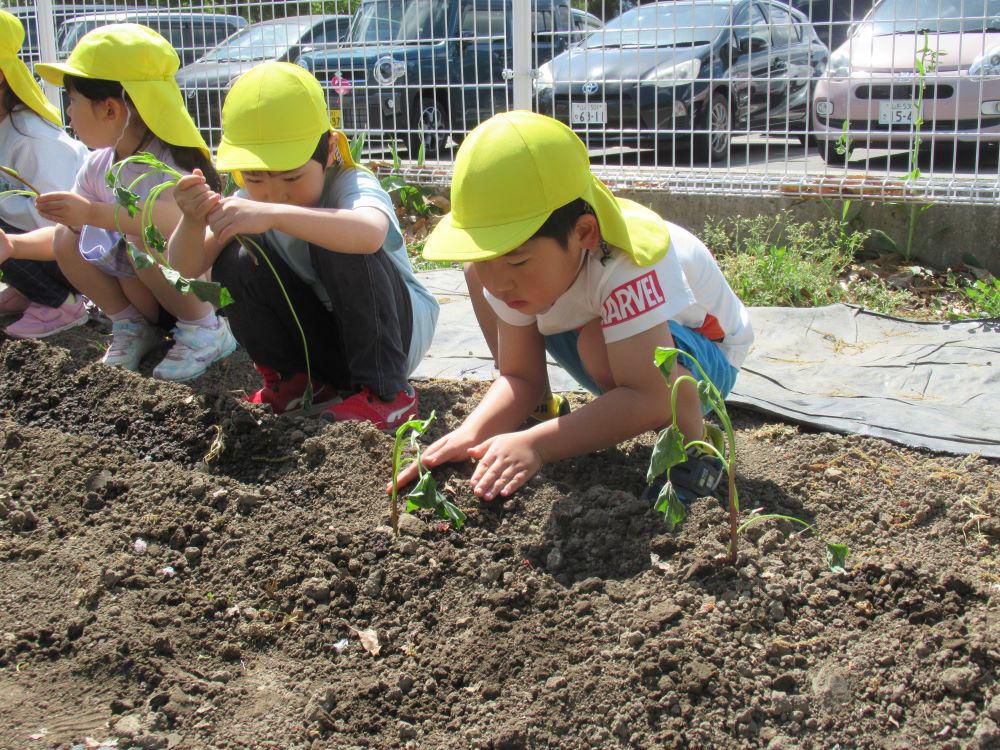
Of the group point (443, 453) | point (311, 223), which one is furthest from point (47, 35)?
point (443, 453)

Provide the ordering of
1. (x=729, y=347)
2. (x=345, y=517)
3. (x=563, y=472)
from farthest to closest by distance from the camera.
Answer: (x=729, y=347) < (x=563, y=472) < (x=345, y=517)

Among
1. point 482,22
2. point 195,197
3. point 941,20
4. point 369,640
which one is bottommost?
point 369,640

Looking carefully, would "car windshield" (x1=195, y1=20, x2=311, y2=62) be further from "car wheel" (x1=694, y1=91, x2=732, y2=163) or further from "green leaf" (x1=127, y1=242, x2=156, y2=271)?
"green leaf" (x1=127, y1=242, x2=156, y2=271)

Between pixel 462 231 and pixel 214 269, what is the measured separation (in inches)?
44.4

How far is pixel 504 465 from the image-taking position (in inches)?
84.0

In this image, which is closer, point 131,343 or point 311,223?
point 311,223

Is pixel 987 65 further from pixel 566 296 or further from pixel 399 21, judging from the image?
pixel 566 296

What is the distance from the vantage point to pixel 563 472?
2393 mm

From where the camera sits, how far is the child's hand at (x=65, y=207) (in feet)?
9.91

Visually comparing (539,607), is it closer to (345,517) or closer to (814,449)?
(345,517)

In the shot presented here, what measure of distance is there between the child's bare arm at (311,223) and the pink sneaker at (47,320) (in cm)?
167

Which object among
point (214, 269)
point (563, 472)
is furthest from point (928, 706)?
point (214, 269)

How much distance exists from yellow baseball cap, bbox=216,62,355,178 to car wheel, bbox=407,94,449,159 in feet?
10.4

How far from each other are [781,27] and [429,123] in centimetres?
203
